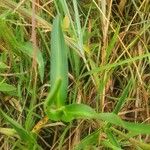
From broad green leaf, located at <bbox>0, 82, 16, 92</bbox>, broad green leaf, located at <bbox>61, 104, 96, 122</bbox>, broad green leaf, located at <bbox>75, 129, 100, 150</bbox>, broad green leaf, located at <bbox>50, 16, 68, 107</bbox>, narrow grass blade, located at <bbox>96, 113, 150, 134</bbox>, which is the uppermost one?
broad green leaf, located at <bbox>50, 16, 68, 107</bbox>

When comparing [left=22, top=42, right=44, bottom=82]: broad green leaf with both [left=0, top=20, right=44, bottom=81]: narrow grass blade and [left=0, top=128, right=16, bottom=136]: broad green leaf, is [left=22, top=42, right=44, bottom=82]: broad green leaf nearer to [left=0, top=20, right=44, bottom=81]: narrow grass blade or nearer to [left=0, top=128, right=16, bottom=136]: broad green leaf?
[left=0, top=20, right=44, bottom=81]: narrow grass blade

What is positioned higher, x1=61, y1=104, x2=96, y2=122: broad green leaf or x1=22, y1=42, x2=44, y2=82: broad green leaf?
x1=22, y1=42, x2=44, y2=82: broad green leaf

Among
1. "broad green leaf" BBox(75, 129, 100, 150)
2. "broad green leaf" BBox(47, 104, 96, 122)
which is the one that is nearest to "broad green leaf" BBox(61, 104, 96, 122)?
"broad green leaf" BBox(47, 104, 96, 122)

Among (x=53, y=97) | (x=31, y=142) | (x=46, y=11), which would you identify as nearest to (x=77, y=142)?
(x=31, y=142)

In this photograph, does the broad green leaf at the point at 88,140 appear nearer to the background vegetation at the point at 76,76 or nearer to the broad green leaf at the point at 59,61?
the background vegetation at the point at 76,76

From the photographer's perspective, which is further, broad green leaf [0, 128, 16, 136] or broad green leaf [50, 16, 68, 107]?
broad green leaf [0, 128, 16, 136]

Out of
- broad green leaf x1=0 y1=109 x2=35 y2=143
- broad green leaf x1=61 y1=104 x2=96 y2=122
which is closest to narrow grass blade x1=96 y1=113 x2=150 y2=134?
broad green leaf x1=61 y1=104 x2=96 y2=122

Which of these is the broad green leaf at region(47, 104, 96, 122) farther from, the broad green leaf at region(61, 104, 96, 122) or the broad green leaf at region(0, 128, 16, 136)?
the broad green leaf at region(0, 128, 16, 136)
